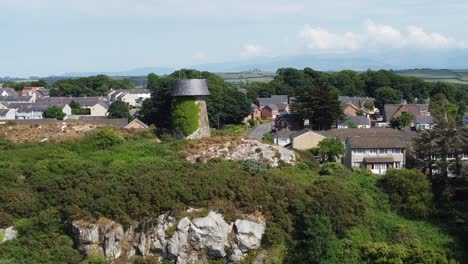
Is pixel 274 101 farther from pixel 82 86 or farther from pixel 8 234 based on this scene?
pixel 8 234

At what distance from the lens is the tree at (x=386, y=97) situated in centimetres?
7569

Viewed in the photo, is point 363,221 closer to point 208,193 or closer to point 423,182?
point 423,182

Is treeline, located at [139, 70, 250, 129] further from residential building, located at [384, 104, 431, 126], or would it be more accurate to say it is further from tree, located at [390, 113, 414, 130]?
residential building, located at [384, 104, 431, 126]

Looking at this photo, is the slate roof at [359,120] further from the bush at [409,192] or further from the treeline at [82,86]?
the treeline at [82,86]

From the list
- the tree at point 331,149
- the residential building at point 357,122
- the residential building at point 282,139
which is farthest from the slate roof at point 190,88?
the residential building at point 357,122

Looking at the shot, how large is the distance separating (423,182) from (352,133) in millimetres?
16488

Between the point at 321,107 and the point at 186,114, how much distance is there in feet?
66.7

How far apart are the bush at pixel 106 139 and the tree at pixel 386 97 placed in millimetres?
52022

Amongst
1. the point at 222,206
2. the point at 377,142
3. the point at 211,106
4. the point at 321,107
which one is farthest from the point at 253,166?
the point at 211,106

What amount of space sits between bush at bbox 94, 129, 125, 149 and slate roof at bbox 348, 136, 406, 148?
1515 centimetres

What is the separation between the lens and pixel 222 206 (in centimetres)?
2431

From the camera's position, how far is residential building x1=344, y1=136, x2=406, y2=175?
117 feet

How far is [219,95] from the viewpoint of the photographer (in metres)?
57.9

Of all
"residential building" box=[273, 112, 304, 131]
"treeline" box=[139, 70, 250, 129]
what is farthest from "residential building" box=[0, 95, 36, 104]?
"residential building" box=[273, 112, 304, 131]
